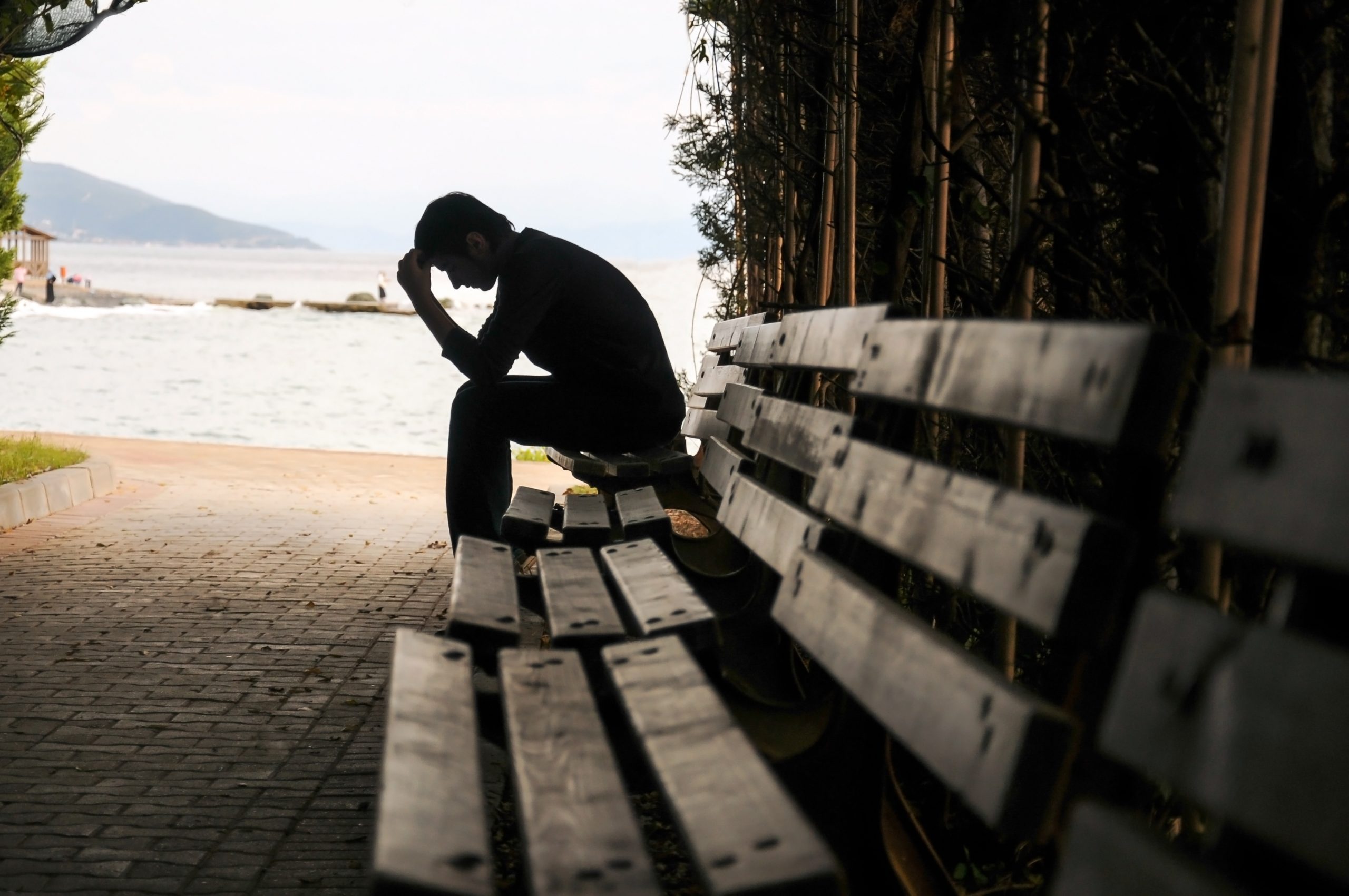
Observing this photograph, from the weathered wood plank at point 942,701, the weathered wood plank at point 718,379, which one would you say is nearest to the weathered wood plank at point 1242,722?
the weathered wood plank at point 942,701

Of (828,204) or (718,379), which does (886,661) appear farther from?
(828,204)

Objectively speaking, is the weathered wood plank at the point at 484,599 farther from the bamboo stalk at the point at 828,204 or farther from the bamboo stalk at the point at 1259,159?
the bamboo stalk at the point at 828,204

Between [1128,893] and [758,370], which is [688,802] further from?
[758,370]

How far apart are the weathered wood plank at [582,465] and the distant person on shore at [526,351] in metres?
0.12

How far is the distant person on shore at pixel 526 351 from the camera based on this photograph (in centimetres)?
487

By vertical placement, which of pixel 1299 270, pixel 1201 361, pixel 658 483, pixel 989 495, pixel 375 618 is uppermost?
pixel 1299 270

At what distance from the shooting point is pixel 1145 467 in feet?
4.22

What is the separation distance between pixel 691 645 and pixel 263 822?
1.57 metres

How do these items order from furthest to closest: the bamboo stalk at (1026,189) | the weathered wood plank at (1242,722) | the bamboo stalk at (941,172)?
the bamboo stalk at (941,172) → the bamboo stalk at (1026,189) → the weathered wood plank at (1242,722)

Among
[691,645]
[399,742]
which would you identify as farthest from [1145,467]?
[691,645]

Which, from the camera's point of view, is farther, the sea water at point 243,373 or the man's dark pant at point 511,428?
the sea water at point 243,373

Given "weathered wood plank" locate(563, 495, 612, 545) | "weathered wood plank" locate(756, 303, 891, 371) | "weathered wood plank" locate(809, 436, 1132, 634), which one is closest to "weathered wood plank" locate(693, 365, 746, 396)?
"weathered wood plank" locate(563, 495, 612, 545)

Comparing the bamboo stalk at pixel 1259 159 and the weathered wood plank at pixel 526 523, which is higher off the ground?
the bamboo stalk at pixel 1259 159

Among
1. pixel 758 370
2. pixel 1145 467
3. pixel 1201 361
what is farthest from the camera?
pixel 758 370
